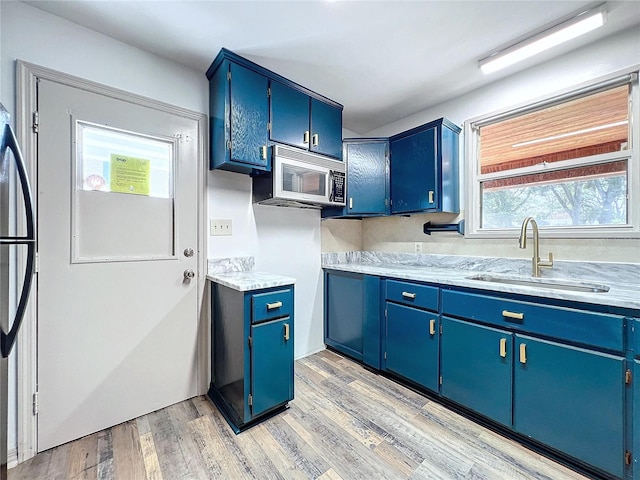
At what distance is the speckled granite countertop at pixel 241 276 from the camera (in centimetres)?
173

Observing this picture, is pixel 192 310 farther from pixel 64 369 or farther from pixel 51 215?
pixel 51 215

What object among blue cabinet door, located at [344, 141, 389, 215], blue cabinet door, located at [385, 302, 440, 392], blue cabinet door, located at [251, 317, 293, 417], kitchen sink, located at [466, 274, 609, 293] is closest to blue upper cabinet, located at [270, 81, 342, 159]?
blue cabinet door, located at [344, 141, 389, 215]

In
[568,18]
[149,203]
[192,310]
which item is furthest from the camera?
[192,310]

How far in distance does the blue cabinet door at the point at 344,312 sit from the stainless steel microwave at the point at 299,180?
790 mm

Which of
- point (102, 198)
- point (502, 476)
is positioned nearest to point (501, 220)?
point (502, 476)

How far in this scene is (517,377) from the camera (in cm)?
159

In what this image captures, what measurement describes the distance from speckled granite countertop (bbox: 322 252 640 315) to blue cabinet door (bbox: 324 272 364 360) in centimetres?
14

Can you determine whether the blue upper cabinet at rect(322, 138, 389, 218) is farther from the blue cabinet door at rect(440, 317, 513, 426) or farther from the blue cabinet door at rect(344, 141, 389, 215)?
the blue cabinet door at rect(440, 317, 513, 426)

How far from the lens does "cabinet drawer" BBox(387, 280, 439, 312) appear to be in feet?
6.60

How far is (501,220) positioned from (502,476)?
178 cm

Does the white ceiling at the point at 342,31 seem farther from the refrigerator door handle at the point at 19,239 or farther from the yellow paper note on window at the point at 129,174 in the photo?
the refrigerator door handle at the point at 19,239

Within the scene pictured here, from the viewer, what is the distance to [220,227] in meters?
2.18

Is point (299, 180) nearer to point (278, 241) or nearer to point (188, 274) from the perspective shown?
point (278, 241)

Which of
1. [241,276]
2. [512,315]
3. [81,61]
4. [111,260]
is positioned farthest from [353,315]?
[81,61]
